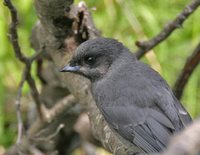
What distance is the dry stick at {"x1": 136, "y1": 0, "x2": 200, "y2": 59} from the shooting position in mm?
2615

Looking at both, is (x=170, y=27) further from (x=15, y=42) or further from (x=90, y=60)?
(x=15, y=42)

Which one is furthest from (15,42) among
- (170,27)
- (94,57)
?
(170,27)

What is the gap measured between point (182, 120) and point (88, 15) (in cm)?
90

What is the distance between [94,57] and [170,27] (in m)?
0.54

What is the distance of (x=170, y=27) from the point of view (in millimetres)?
2691

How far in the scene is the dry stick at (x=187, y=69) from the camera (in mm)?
2586

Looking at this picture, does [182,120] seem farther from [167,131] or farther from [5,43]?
[5,43]

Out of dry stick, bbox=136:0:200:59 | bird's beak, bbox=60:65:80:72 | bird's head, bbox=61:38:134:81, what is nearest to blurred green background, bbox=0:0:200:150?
dry stick, bbox=136:0:200:59

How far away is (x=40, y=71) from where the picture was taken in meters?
3.25

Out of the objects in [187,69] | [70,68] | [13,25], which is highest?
[13,25]

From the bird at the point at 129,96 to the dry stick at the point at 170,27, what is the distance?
14cm

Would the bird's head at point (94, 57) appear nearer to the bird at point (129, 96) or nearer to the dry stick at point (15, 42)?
the bird at point (129, 96)

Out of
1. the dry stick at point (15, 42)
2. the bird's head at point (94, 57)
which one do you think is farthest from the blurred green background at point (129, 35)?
the bird's head at point (94, 57)

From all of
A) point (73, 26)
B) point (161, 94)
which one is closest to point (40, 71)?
point (73, 26)
